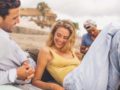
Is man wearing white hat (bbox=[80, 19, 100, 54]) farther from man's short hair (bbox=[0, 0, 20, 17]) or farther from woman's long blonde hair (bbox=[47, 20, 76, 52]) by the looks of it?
Answer: man's short hair (bbox=[0, 0, 20, 17])

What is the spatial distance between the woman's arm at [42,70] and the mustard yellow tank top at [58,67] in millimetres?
26

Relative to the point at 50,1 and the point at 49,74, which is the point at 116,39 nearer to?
the point at 49,74

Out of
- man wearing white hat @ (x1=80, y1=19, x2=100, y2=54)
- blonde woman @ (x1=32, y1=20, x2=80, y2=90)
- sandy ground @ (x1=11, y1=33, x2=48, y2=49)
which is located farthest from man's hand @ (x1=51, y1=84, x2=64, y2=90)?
man wearing white hat @ (x1=80, y1=19, x2=100, y2=54)

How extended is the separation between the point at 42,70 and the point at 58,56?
0.37ft

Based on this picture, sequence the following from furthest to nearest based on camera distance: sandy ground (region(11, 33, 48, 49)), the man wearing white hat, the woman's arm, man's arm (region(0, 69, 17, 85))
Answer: the man wearing white hat, sandy ground (region(11, 33, 48, 49)), the woman's arm, man's arm (region(0, 69, 17, 85))

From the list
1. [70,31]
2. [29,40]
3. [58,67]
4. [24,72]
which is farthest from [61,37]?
[24,72]

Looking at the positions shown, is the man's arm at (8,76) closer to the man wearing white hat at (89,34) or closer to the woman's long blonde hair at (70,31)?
the woman's long blonde hair at (70,31)

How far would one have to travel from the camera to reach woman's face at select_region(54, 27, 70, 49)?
194cm

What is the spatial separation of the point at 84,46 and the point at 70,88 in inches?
35.3

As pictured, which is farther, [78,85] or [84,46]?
[84,46]

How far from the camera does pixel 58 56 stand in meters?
1.90

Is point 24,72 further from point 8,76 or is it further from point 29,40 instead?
point 29,40

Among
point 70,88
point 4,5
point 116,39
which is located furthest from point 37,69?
point 116,39

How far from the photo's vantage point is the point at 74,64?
1.94 m
